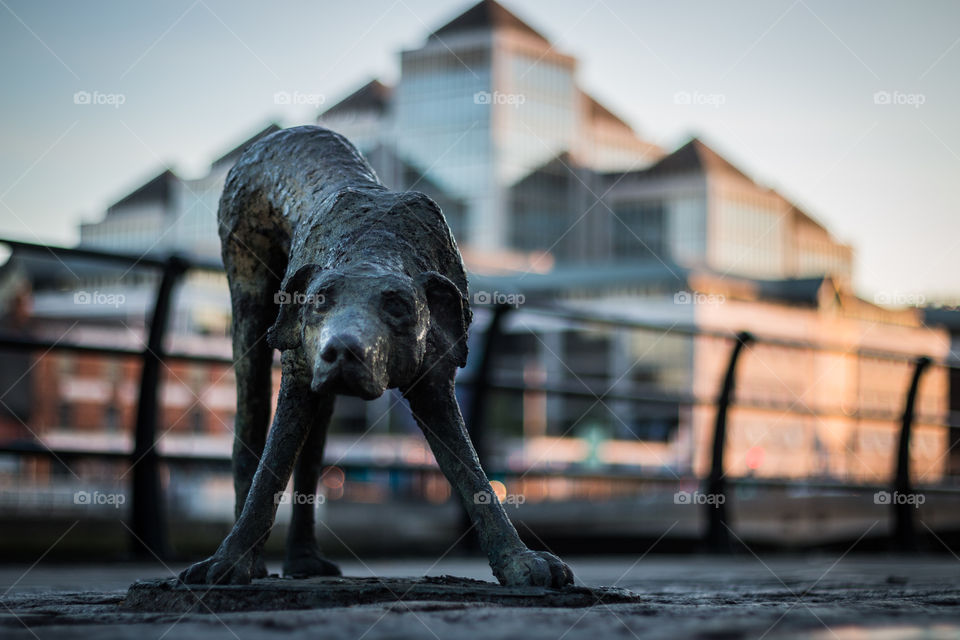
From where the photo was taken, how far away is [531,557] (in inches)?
183

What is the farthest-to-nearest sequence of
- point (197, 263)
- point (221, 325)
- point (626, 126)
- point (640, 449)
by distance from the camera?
1. point (626, 126)
2. point (640, 449)
3. point (221, 325)
4. point (197, 263)

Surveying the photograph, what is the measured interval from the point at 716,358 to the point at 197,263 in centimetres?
7481

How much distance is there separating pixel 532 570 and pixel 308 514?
5.73 ft

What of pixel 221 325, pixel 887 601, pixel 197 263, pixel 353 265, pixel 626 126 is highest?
pixel 626 126

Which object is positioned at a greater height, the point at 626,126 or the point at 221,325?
the point at 626,126

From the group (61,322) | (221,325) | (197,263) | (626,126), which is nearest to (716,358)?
(221,325)

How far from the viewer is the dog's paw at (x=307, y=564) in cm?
587

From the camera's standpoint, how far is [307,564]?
5.90 metres

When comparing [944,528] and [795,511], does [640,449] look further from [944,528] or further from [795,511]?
[944,528]

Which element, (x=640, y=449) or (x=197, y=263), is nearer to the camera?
(x=197, y=263)

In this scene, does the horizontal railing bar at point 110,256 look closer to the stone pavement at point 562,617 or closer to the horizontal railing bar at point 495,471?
the horizontal railing bar at point 495,471

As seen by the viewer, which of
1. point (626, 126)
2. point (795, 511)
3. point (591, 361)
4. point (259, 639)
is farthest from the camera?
point (626, 126)
